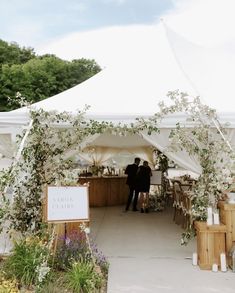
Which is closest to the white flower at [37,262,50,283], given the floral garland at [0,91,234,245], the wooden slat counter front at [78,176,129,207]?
the floral garland at [0,91,234,245]

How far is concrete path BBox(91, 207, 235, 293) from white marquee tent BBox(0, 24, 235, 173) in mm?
1509

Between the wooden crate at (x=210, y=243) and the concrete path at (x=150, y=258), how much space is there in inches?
7.4

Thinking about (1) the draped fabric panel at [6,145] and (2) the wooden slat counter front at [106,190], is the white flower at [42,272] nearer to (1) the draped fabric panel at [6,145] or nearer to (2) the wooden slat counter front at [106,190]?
(1) the draped fabric panel at [6,145]

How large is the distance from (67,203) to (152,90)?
265cm

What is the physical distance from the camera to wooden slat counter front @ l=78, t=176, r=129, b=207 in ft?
38.4

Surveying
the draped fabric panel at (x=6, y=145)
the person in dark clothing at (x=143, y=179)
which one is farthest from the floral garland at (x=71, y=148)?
the person in dark clothing at (x=143, y=179)

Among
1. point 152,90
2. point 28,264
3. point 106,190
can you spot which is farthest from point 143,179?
point 28,264

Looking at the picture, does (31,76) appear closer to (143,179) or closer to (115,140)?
(115,140)

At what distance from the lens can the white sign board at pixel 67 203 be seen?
5.41 metres

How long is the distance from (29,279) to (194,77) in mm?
4623

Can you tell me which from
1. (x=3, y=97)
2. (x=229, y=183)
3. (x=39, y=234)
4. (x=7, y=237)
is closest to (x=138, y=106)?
(x=229, y=183)

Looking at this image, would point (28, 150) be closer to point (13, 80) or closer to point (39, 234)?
point (39, 234)

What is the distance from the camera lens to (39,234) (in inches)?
229

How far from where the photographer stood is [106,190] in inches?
470
